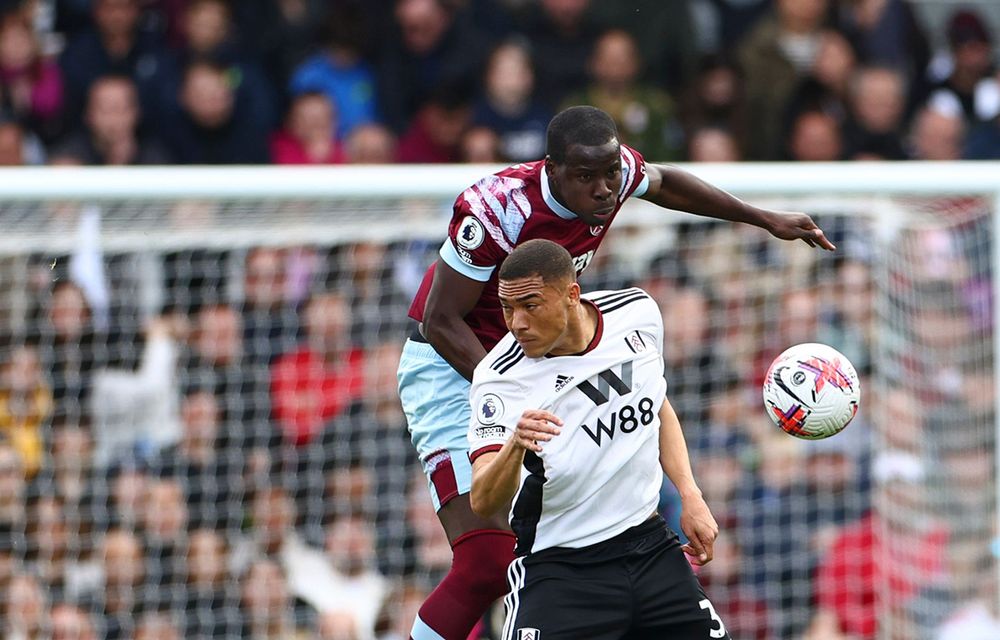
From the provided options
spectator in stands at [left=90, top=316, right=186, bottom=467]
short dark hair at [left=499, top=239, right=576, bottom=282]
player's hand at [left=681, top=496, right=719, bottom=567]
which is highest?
short dark hair at [left=499, top=239, right=576, bottom=282]

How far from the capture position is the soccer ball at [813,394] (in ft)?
16.5

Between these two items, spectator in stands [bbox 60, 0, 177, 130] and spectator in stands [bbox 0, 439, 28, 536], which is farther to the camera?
spectator in stands [bbox 60, 0, 177, 130]

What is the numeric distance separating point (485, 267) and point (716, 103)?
5346 mm

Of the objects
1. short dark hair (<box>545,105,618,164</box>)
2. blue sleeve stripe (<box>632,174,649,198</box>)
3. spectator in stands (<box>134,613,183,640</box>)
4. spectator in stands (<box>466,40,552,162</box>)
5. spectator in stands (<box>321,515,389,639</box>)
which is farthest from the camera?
spectator in stands (<box>466,40,552,162</box>)

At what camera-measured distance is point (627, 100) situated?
32.1 feet

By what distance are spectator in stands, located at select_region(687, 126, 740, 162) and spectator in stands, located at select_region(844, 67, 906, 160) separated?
2.89 ft

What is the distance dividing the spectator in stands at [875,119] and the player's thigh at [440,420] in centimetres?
530

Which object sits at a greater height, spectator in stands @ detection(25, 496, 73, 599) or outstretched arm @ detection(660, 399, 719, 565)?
outstretched arm @ detection(660, 399, 719, 565)

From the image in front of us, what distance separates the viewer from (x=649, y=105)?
9.81 meters

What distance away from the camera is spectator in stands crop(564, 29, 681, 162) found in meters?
9.74

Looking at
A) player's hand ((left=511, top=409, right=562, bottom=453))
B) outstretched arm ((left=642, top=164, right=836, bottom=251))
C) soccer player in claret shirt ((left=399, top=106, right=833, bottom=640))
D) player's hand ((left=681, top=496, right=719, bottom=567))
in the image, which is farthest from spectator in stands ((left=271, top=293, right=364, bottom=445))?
player's hand ((left=511, top=409, right=562, bottom=453))

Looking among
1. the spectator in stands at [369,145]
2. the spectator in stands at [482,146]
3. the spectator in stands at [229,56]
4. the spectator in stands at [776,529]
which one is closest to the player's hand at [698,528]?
the spectator in stands at [776,529]

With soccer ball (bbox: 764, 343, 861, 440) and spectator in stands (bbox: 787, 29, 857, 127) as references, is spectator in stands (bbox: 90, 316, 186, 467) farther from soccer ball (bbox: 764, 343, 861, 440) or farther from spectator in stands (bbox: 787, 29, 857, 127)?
spectator in stands (bbox: 787, 29, 857, 127)

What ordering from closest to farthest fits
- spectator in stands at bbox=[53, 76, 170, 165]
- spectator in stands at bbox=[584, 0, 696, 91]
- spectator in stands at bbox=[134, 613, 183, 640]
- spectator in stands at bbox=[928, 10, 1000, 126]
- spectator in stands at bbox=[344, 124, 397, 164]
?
spectator in stands at bbox=[134, 613, 183, 640] → spectator in stands at bbox=[344, 124, 397, 164] → spectator in stands at bbox=[53, 76, 170, 165] → spectator in stands at bbox=[584, 0, 696, 91] → spectator in stands at bbox=[928, 10, 1000, 126]
